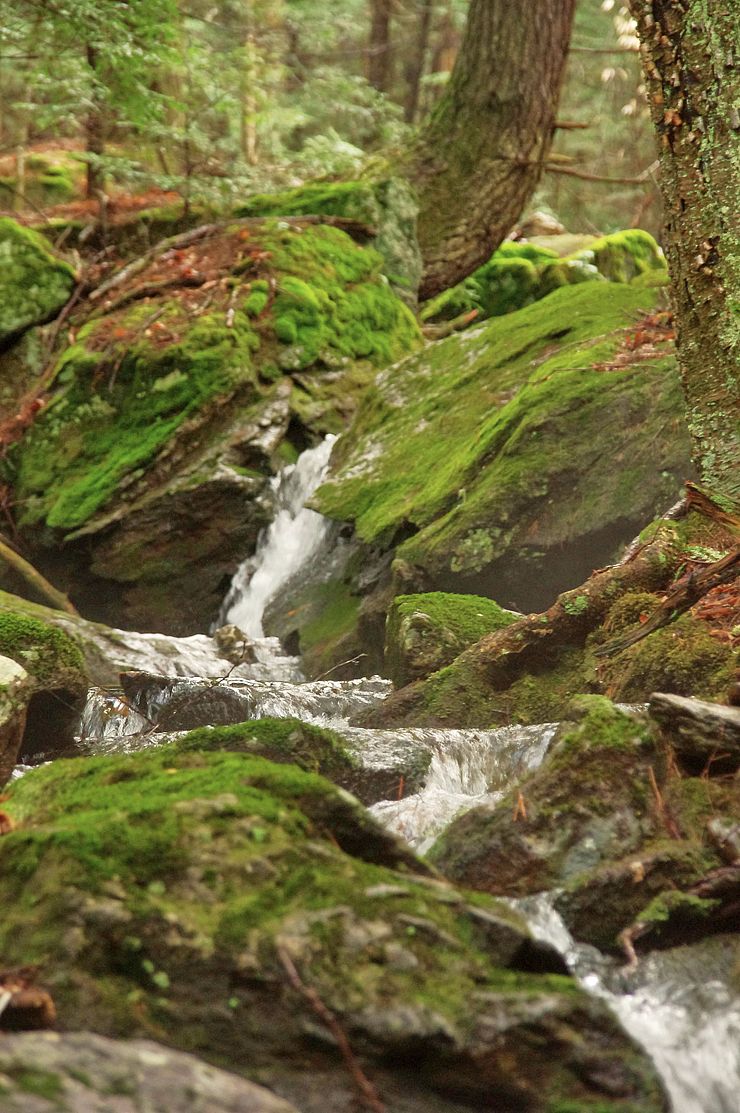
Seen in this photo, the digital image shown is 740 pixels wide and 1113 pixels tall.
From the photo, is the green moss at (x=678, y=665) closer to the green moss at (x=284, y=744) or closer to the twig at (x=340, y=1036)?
the green moss at (x=284, y=744)

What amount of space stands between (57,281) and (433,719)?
7.28 m

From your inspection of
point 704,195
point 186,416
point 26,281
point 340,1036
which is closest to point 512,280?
point 186,416

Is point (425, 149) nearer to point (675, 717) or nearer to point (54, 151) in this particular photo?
point (54, 151)

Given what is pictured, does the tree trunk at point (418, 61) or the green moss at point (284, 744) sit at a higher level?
the tree trunk at point (418, 61)

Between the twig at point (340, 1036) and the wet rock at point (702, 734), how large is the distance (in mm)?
1685

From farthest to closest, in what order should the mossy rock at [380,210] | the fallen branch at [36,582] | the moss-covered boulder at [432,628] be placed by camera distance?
the mossy rock at [380,210]
the fallen branch at [36,582]
the moss-covered boulder at [432,628]

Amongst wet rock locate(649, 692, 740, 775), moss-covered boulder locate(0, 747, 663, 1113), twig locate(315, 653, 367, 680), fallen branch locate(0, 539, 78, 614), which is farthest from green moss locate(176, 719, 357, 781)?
fallen branch locate(0, 539, 78, 614)

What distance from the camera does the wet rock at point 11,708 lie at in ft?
14.7

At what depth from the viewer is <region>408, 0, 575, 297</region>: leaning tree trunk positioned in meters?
10.8

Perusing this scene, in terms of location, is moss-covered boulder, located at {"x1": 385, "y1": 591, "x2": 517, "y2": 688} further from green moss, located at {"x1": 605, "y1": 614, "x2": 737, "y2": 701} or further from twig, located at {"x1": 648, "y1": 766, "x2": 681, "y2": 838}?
twig, located at {"x1": 648, "y1": 766, "x2": 681, "y2": 838}

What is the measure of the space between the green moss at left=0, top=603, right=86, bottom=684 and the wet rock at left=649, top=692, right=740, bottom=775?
3.34m

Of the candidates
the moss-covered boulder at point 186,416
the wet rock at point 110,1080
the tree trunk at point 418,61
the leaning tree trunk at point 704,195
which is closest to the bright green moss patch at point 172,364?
the moss-covered boulder at point 186,416

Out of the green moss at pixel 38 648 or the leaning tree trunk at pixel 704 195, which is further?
the green moss at pixel 38 648

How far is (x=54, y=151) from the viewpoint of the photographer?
16344 millimetres
